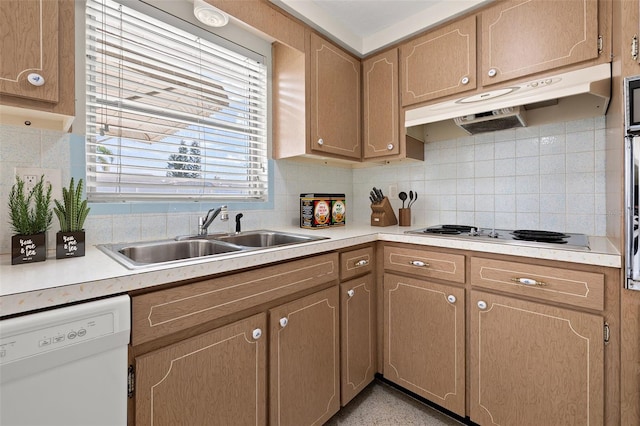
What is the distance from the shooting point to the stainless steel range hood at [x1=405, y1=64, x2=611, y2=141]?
135 cm

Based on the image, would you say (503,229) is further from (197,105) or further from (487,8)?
(197,105)

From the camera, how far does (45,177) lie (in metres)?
1.15

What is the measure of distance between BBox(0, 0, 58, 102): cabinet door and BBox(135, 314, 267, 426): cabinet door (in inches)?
35.0

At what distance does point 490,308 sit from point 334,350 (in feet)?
2.62

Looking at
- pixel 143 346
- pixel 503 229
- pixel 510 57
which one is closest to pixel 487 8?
pixel 510 57

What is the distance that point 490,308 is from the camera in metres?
1.39

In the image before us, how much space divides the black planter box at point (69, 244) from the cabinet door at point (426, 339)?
58.4 inches

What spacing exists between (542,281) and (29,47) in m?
2.05

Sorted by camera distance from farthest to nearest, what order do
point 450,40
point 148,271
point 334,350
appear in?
point 450,40
point 334,350
point 148,271

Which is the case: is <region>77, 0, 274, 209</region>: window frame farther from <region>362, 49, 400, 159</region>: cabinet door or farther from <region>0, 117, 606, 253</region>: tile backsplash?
<region>362, 49, 400, 159</region>: cabinet door

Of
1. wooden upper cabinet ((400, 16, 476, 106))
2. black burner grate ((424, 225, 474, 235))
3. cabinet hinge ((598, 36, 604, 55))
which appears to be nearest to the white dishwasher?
black burner grate ((424, 225, 474, 235))

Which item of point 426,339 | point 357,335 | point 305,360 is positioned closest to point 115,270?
point 305,360

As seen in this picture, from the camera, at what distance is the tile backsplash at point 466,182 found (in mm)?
1197

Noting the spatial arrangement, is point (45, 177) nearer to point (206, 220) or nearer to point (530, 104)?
point (206, 220)
